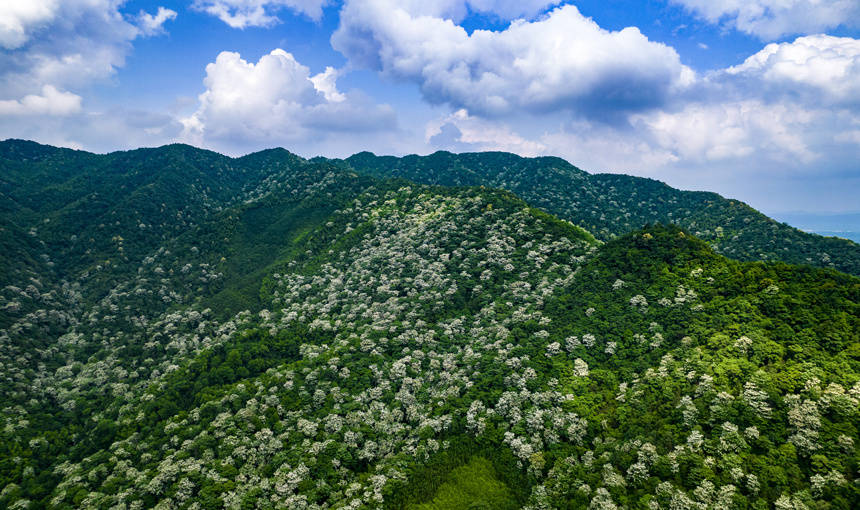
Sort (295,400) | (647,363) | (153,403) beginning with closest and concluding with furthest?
(647,363) → (295,400) → (153,403)

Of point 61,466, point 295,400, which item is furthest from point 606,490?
point 61,466

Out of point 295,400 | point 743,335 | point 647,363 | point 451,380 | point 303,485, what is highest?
point 743,335

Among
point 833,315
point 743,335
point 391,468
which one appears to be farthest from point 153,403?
point 833,315

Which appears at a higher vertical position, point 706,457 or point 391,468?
point 706,457

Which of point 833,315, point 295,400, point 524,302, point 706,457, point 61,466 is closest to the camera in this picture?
point 706,457

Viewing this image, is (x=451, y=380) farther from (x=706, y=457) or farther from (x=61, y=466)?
(x=61, y=466)

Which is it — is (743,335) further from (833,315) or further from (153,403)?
(153,403)

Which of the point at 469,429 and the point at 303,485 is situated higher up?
the point at 469,429

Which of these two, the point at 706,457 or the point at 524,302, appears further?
the point at 524,302

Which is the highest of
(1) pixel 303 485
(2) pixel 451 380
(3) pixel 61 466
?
(2) pixel 451 380
